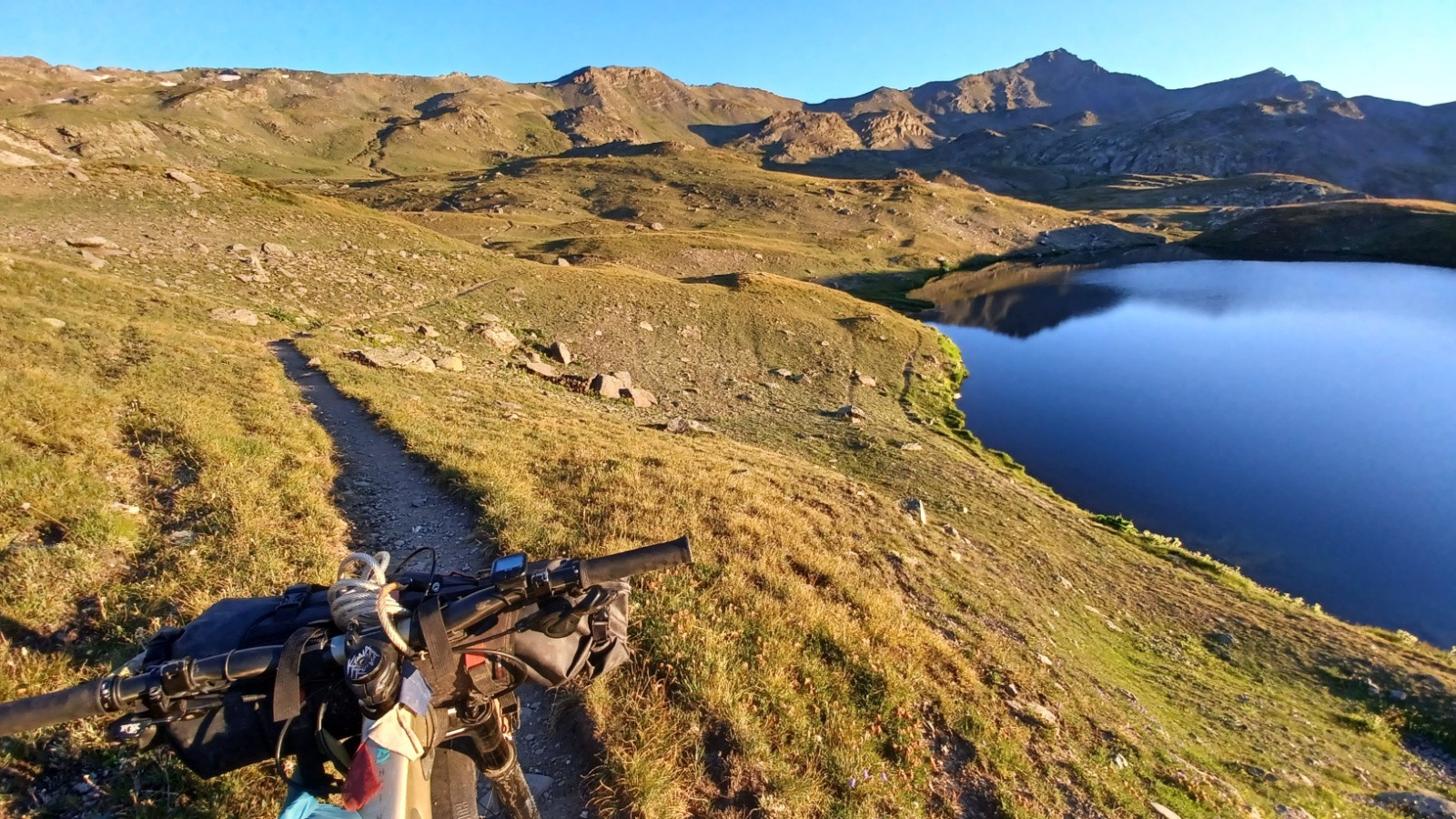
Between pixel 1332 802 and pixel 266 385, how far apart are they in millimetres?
23512

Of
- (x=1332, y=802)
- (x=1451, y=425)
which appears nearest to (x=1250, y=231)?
(x=1451, y=425)

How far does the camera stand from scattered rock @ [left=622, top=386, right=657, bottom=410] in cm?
2936

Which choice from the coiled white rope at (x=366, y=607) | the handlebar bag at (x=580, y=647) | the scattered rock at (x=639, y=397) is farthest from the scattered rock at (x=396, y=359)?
the handlebar bag at (x=580, y=647)

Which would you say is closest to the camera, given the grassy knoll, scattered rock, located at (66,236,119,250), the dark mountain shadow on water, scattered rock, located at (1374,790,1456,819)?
the grassy knoll

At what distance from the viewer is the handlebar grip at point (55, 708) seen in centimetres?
236

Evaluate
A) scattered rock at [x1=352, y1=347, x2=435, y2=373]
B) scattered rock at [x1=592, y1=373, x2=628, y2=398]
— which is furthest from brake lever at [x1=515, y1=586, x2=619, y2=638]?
scattered rock at [x1=592, y1=373, x2=628, y2=398]

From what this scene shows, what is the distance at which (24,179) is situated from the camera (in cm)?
3594

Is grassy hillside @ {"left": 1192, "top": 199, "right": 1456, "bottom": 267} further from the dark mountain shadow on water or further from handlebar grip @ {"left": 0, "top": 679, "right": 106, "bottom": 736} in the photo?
handlebar grip @ {"left": 0, "top": 679, "right": 106, "bottom": 736}

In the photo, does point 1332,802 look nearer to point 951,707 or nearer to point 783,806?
point 951,707

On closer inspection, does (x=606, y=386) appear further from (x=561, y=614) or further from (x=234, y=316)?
(x=561, y=614)

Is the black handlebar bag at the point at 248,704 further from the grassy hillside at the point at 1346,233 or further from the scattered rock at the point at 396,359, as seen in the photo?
the grassy hillside at the point at 1346,233

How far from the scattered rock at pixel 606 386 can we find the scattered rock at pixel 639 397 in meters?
0.30

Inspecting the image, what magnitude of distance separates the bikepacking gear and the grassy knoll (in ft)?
9.25

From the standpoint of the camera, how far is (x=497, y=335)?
3247cm
